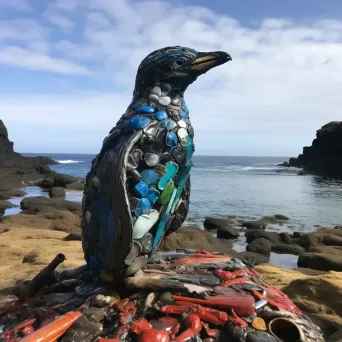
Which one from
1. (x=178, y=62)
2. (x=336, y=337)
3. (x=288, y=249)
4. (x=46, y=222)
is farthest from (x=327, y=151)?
(x=178, y=62)

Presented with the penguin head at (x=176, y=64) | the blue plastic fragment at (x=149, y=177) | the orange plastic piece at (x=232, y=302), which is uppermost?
the penguin head at (x=176, y=64)

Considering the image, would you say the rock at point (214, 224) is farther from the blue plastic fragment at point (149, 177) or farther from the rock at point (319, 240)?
the blue plastic fragment at point (149, 177)

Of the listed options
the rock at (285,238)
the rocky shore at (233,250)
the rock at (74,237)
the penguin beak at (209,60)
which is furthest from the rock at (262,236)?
the penguin beak at (209,60)

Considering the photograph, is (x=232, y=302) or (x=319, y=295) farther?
(x=319, y=295)

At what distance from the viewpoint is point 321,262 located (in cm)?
1066

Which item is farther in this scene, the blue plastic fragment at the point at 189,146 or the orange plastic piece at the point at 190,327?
the blue plastic fragment at the point at 189,146

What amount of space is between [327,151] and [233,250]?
52.1 metres

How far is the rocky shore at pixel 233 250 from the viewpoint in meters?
6.44

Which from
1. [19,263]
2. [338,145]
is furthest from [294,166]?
[19,263]

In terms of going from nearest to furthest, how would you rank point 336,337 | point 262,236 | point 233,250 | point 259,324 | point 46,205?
point 259,324 → point 336,337 → point 233,250 → point 262,236 → point 46,205

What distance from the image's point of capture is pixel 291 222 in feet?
65.9

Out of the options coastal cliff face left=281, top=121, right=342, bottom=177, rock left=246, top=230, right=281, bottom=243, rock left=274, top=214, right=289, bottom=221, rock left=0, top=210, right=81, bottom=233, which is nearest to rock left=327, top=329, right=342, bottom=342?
rock left=246, top=230, right=281, bottom=243

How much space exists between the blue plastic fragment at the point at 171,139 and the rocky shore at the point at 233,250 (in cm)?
183

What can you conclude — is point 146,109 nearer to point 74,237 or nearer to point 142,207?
point 142,207
